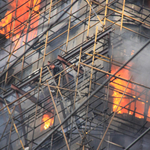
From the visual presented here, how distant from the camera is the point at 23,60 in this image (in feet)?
59.4

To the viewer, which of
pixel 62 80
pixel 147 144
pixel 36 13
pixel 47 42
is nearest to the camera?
pixel 147 144

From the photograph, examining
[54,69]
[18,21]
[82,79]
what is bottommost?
[82,79]

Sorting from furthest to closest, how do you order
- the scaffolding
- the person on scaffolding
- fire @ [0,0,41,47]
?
fire @ [0,0,41,47] < the person on scaffolding < the scaffolding

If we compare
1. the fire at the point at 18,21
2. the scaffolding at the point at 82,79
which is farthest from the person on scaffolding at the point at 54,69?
the fire at the point at 18,21

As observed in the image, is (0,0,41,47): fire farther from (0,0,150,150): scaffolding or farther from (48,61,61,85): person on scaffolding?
(48,61,61,85): person on scaffolding

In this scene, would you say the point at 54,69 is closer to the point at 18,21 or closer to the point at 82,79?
the point at 82,79

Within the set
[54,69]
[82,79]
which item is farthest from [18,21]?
[82,79]

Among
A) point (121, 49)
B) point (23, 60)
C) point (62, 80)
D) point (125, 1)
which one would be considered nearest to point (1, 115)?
point (23, 60)

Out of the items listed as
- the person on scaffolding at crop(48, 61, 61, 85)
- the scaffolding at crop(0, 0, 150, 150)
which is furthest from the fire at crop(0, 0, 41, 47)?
the person on scaffolding at crop(48, 61, 61, 85)

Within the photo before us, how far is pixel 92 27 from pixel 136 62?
315cm

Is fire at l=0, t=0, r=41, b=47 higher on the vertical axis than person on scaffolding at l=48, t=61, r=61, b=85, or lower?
higher

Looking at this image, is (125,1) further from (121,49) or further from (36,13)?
(36,13)

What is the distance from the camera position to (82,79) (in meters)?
16.3

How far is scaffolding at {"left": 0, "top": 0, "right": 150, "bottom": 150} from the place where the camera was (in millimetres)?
14555
